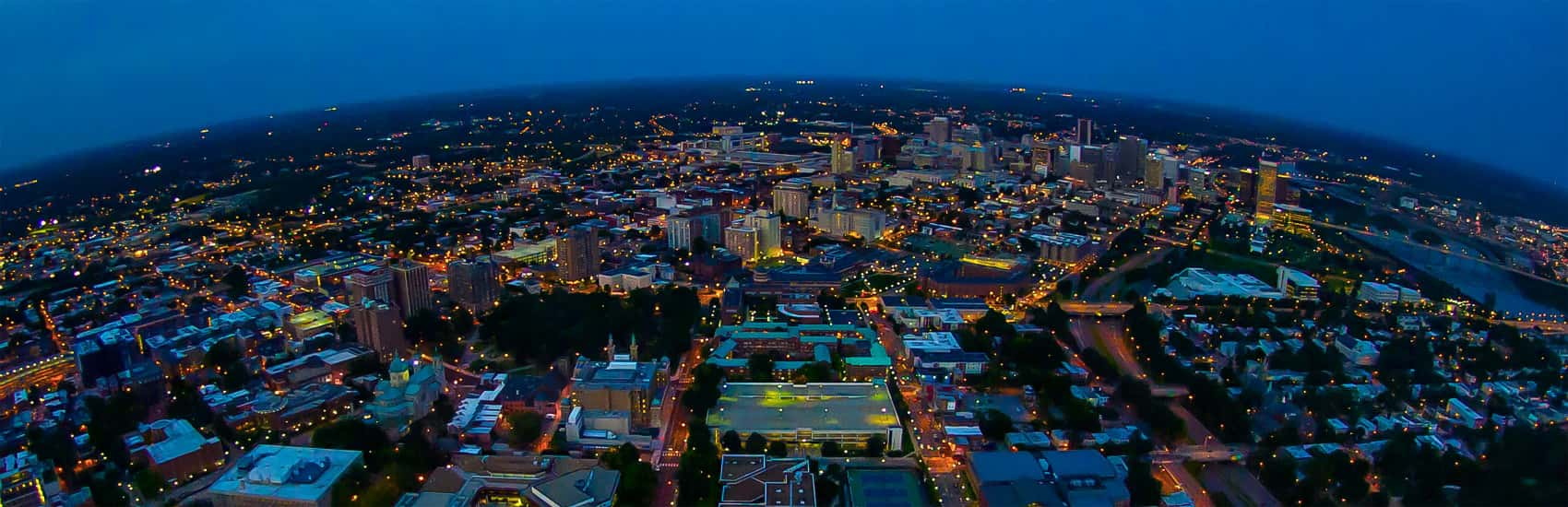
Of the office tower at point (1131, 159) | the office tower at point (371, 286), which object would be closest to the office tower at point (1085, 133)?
the office tower at point (1131, 159)

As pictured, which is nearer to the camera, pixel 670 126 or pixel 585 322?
pixel 585 322

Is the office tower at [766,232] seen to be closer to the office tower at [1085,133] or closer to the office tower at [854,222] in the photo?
the office tower at [854,222]

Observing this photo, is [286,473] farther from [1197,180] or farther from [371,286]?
[1197,180]

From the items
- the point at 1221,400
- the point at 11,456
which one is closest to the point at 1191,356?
the point at 1221,400

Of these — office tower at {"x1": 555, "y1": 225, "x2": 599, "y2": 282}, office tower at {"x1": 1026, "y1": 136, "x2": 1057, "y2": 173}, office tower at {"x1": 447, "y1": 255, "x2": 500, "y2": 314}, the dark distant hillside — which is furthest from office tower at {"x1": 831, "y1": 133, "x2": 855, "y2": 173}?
office tower at {"x1": 447, "y1": 255, "x2": 500, "y2": 314}

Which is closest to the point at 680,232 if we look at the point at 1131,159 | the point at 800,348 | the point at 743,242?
the point at 743,242

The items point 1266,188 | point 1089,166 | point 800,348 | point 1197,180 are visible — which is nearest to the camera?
point 800,348

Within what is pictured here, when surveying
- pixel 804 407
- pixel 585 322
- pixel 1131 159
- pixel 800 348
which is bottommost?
pixel 804 407
